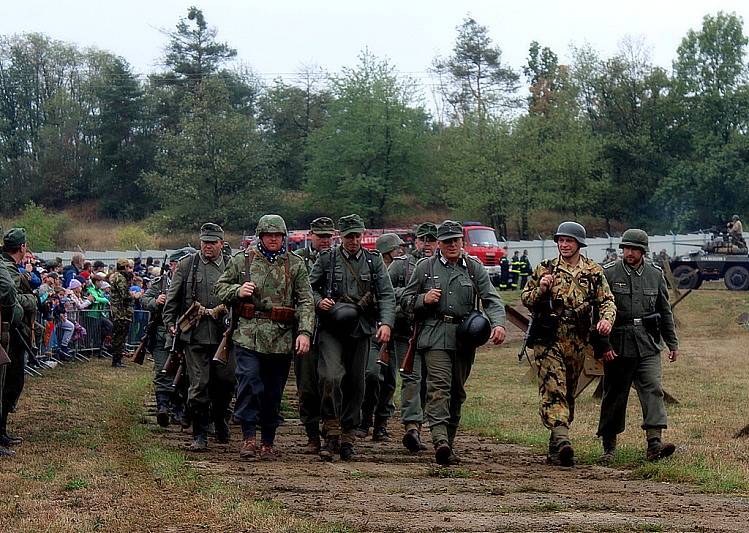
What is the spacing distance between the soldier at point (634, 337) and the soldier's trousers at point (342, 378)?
226cm

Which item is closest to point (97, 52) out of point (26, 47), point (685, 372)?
point (26, 47)

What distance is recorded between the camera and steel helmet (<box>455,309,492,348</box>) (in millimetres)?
10344

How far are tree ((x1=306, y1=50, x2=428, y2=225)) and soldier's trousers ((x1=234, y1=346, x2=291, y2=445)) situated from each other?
55108 millimetres

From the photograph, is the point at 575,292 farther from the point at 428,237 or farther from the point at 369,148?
the point at 369,148

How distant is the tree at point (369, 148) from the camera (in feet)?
217

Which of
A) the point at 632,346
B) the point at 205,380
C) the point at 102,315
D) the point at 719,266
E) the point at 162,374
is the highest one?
the point at 719,266

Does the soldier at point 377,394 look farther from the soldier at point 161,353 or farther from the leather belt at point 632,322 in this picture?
the leather belt at point 632,322

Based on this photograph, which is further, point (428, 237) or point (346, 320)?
point (428, 237)

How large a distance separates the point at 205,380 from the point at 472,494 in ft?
12.3

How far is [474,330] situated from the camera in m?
10.3

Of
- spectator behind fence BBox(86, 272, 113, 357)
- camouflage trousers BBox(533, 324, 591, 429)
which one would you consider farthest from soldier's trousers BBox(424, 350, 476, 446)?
spectator behind fence BBox(86, 272, 113, 357)

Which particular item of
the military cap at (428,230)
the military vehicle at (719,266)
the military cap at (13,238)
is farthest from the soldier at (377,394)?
the military vehicle at (719,266)

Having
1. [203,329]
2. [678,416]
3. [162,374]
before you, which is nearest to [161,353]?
[162,374]

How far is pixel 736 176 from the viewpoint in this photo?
6681 centimetres
